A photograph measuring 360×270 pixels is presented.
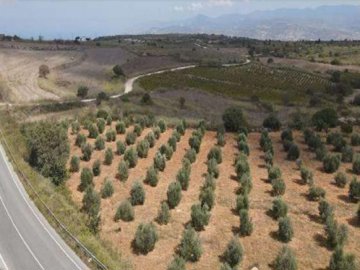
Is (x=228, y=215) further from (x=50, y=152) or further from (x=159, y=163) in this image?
(x=50, y=152)

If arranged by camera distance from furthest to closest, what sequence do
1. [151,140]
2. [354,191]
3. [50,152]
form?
[151,140] → [50,152] → [354,191]

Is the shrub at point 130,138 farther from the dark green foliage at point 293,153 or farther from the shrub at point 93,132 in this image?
the dark green foliage at point 293,153

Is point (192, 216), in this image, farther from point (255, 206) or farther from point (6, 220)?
point (6, 220)

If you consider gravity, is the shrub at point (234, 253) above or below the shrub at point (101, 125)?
below

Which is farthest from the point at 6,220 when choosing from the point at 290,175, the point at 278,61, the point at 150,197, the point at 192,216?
the point at 278,61

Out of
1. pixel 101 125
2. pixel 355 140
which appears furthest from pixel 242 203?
pixel 101 125

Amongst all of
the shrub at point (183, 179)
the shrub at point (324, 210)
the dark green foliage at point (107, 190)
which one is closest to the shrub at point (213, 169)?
the shrub at point (183, 179)

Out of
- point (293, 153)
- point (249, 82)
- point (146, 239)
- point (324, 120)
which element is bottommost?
point (249, 82)
